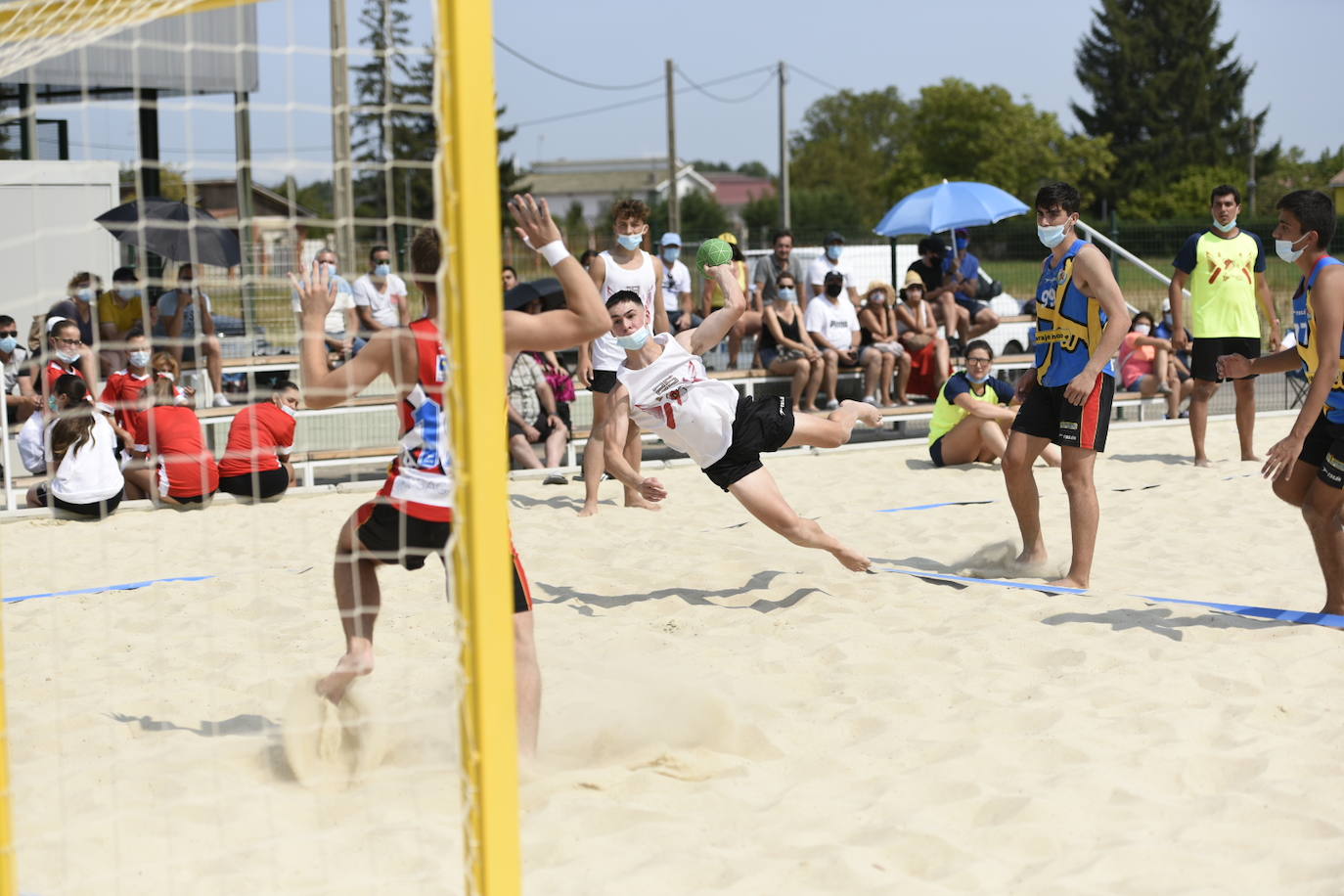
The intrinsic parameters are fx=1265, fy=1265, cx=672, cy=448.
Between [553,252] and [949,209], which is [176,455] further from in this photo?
[949,209]

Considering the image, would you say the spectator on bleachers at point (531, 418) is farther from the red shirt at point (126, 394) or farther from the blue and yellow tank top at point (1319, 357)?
A: the blue and yellow tank top at point (1319, 357)

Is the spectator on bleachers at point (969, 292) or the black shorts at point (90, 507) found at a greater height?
the spectator on bleachers at point (969, 292)

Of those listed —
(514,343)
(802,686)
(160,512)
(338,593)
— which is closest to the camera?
(514,343)

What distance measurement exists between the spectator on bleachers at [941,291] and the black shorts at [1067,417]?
727 centimetres

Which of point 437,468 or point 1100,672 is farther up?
point 437,468

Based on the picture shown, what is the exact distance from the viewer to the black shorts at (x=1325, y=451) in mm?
4629

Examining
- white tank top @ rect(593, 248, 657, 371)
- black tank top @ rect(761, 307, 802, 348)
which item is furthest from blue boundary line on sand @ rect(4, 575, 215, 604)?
black tank top @ rect(761, 307, 802, 348)

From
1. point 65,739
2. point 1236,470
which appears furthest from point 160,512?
point 1236,470

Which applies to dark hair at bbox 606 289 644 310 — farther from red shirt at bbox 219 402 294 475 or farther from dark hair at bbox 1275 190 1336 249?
red shirt at bbox 219 402 294 475

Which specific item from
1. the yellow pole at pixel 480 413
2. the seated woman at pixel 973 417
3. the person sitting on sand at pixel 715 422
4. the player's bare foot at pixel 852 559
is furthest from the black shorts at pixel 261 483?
the yellow pole at pixel 480 413

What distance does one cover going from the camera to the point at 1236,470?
875 cm

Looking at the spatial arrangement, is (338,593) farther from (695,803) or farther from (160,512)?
(160,512)

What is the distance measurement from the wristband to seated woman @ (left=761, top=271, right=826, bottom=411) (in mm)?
8353

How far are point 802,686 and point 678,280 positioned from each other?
760 cm
